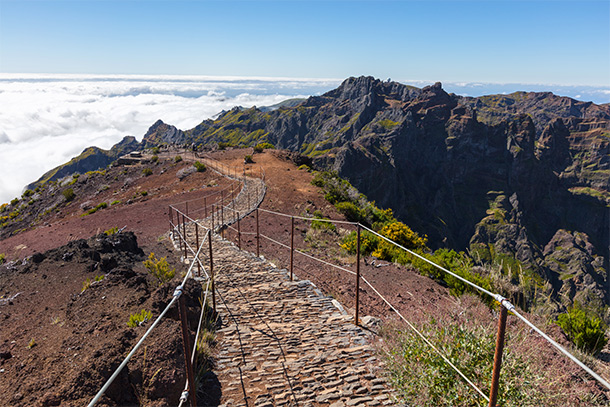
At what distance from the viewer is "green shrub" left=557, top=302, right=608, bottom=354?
659 cm

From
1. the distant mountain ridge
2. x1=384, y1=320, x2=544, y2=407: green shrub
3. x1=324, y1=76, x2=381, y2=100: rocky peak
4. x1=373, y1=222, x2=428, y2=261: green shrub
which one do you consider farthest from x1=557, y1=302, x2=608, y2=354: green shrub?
x1=324, y1=76, x2=381, y2=100: rocky peak

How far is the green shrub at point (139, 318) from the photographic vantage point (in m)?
5.00

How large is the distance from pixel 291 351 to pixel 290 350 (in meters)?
0.03

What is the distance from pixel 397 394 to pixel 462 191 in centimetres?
14138

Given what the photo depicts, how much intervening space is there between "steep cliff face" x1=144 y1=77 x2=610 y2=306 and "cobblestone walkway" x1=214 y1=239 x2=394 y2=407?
83003 mm

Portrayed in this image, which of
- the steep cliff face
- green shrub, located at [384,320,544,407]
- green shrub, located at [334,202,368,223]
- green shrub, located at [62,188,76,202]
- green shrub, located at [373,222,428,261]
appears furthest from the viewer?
the steep cliff face

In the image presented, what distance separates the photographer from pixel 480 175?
133 meters

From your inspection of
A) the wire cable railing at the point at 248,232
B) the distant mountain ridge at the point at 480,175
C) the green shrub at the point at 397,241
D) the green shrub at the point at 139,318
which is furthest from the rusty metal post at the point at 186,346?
the distant mountain ridge at the point at 480,175

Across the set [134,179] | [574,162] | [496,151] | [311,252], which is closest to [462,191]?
[496,151]

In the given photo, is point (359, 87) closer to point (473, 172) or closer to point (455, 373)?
point (473, 172)

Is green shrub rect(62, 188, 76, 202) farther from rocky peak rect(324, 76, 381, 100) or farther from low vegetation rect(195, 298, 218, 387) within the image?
rocky peak rect(324, 76, 381, 100)

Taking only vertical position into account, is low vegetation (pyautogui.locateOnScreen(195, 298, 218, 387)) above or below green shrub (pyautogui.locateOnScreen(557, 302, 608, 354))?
above

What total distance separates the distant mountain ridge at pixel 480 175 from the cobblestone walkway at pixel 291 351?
3166 inches

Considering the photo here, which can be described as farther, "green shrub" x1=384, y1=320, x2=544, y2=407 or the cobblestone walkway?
the cobblestone walkway
